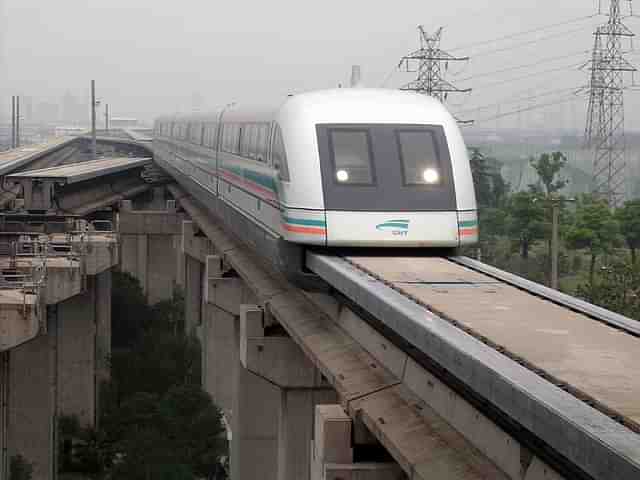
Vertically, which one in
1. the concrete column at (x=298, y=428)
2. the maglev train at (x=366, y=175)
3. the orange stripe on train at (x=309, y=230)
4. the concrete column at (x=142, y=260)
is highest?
the maglev train at (x=366, y=175)

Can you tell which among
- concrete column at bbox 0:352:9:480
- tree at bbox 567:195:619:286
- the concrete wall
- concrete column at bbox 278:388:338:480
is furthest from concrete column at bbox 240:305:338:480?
tree at bbox 567:195:619:286

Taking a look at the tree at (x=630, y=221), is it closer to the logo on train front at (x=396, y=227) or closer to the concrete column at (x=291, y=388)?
the concrete column at (x=291, y=388)

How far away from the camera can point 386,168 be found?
14.3m

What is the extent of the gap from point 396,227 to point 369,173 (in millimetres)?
852

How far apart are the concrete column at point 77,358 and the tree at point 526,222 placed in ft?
53.5

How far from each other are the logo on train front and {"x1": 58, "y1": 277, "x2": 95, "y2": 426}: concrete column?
22917mm

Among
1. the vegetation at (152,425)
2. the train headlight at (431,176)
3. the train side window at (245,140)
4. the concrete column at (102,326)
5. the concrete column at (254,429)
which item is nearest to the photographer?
the train headlight at (431,176)

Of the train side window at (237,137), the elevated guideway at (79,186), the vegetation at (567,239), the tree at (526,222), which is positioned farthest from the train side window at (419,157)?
the tree at (526,222)

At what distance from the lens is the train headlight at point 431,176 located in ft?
46.5

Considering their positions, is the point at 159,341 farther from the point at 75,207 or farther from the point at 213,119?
the point at 213,119

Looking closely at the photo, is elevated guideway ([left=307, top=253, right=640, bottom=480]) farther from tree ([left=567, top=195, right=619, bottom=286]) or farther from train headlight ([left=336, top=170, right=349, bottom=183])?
tree ([left=567, top=195, right=619, bottom=286])

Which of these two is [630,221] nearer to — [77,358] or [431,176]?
[77,358]

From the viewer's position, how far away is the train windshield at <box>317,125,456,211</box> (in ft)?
45.4

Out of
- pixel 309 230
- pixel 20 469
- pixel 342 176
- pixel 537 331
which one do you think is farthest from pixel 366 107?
pixel 20 469
